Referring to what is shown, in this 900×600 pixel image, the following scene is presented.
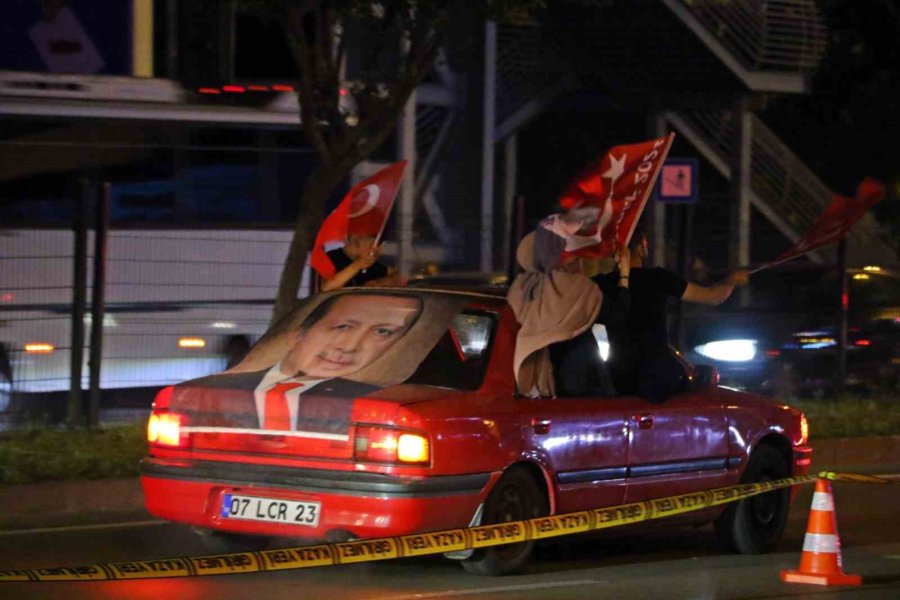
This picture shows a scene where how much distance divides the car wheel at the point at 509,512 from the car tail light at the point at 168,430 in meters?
1.51

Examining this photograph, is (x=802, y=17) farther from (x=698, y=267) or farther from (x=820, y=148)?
(x=820, y=148)

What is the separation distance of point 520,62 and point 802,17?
15.5 feet

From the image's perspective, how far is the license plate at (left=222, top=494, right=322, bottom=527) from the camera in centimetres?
786

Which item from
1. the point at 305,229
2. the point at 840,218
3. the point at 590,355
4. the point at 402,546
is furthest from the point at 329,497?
the point at 305,229

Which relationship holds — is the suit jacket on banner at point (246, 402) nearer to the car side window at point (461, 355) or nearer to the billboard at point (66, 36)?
the car side window at point (461, 355)

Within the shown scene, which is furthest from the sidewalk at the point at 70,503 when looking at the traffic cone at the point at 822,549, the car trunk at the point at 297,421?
the traffic cone at the point at 822,549

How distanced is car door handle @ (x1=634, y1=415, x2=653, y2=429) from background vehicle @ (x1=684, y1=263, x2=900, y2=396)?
851cm

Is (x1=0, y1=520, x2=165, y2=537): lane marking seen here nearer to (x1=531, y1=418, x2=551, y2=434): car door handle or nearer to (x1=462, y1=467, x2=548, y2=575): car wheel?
(x1=462, y1=467, x2=548, y2=575): car wheel

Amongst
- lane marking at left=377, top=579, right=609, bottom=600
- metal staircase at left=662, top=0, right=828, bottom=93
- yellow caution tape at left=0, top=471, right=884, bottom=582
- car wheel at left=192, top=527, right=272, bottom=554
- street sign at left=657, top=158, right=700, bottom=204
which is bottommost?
lane marking at left=377, top=579, right=609, bottom=600

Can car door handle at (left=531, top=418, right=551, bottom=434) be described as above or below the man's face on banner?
below

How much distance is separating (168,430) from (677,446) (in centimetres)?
274

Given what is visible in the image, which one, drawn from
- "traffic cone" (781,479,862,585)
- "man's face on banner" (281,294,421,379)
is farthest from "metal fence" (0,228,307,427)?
"traffic cone" (781,479,862,585)

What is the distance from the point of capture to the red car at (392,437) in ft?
25.5

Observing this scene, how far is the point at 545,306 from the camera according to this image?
8586 mm
